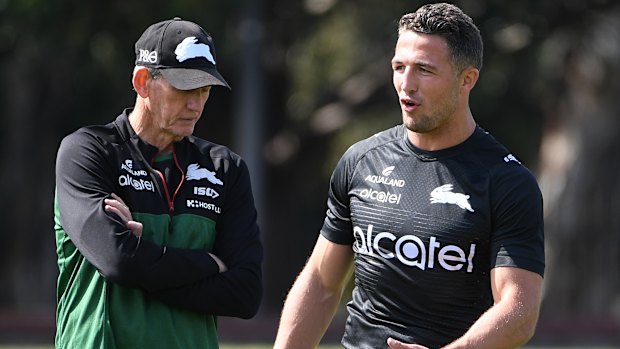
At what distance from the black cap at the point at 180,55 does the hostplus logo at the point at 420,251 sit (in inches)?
35.8

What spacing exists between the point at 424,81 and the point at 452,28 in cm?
25

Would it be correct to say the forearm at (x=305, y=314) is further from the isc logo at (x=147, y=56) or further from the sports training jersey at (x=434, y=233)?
the isc logo at (x=147, y=56)

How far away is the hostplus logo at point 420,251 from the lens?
5156 millimetres

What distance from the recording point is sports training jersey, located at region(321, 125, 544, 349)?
200 inches

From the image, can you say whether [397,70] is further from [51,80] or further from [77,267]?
[51,80]

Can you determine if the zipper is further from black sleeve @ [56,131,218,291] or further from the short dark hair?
the short dark hair

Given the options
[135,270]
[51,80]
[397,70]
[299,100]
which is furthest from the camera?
[299,100]

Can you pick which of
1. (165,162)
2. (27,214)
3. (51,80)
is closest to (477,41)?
(165,162)

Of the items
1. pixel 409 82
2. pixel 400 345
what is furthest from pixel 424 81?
pixel 400 345

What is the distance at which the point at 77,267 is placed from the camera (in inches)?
198

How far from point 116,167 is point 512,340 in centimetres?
171

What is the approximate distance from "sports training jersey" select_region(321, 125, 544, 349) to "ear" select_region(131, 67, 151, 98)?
0.98 m

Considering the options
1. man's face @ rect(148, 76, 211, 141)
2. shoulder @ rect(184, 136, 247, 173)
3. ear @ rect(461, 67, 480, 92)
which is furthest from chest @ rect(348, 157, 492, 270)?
man's face @ rect(148, 76, 211, 141)

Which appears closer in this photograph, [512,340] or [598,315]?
[512,340]
